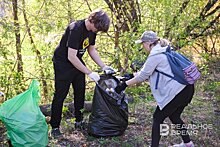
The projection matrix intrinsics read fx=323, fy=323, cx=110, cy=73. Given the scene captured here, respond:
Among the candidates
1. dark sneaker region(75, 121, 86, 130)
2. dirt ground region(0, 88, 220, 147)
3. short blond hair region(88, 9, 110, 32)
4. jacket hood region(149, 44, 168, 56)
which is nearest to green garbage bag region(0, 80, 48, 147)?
dirt ground region(0, 88, 220, 147)

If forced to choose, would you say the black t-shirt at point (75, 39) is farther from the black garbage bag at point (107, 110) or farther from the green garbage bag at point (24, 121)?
the green garbage bag at point (24, 121)

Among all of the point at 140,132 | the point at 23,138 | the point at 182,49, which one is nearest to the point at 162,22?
the point at 182,49

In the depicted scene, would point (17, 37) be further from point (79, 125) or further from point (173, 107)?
point (173, 107)

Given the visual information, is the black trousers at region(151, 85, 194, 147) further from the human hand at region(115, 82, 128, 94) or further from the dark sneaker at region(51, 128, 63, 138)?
the dark sneaker at region(51, 128, 63, 138)

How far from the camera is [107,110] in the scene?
3463 millimetres

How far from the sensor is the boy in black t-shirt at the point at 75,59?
10.8 ft

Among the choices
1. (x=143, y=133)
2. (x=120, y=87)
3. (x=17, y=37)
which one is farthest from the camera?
(x=17, y=37)

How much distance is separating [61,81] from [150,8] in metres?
2.40

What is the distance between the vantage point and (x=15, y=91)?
15.3 feet

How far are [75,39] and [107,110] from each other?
0.83 meters

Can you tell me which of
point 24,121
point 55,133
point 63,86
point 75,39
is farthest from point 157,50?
point 55,133

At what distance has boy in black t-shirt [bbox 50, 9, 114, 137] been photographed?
3.28m

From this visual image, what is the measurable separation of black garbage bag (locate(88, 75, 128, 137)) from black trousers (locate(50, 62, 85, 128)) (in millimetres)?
295

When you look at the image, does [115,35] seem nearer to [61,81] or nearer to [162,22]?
[162,22]
